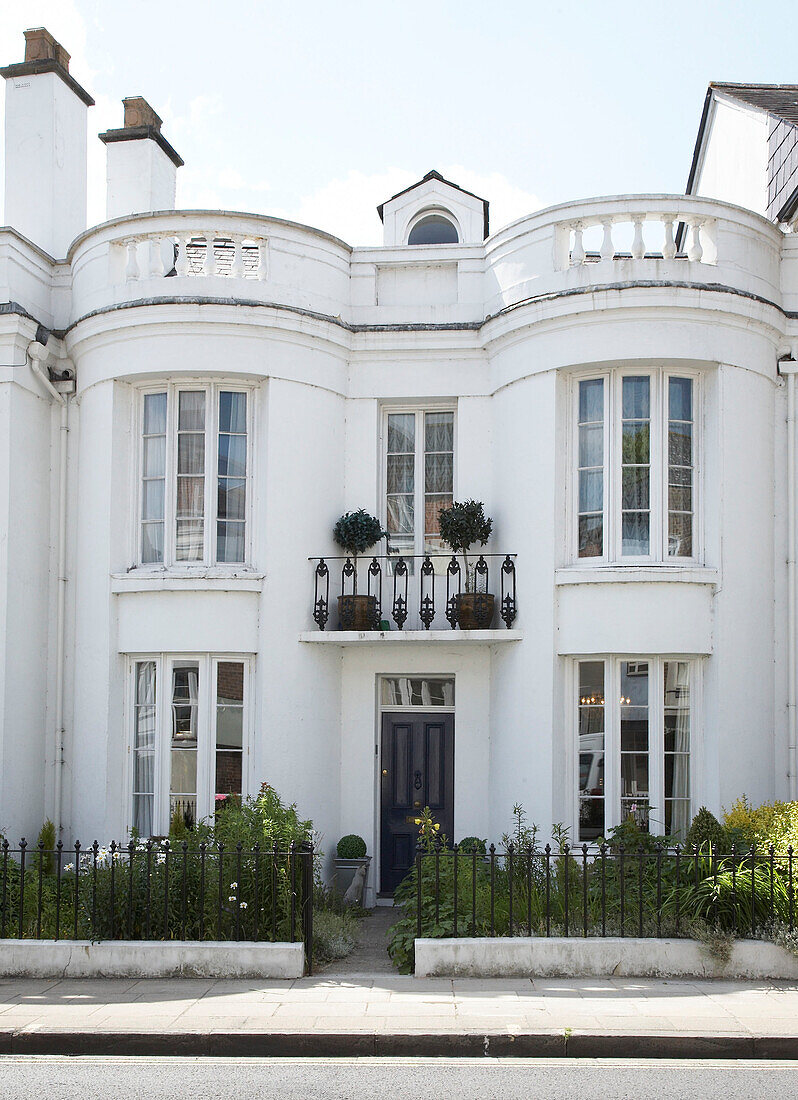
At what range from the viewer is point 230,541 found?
13.2m

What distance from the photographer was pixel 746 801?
476 inches

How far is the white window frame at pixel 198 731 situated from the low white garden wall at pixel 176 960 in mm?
3204

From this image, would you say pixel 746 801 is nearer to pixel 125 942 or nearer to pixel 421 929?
pixel 421 929

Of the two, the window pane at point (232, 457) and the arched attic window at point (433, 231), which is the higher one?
the arched attic window at point (433, 231)

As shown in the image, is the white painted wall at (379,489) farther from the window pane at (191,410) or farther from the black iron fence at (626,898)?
the black iron fence at (626,898)

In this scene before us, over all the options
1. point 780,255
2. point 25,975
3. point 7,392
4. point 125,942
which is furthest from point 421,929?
point 780,255

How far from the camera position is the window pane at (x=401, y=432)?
14070 millimetres

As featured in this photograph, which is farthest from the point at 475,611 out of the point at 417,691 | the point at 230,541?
the point at 230,541

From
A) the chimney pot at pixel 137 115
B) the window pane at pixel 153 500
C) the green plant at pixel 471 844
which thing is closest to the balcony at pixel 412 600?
the window pane at pixel 153 500

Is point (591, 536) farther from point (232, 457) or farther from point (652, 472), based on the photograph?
point (232, 457)

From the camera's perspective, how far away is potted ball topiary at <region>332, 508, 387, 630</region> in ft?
42.7

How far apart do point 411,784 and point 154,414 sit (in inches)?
209

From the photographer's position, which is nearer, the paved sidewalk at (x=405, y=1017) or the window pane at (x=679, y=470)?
the paved sidewalk at (x=405, y=1017)

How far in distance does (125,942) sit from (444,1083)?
3428 millimetres
